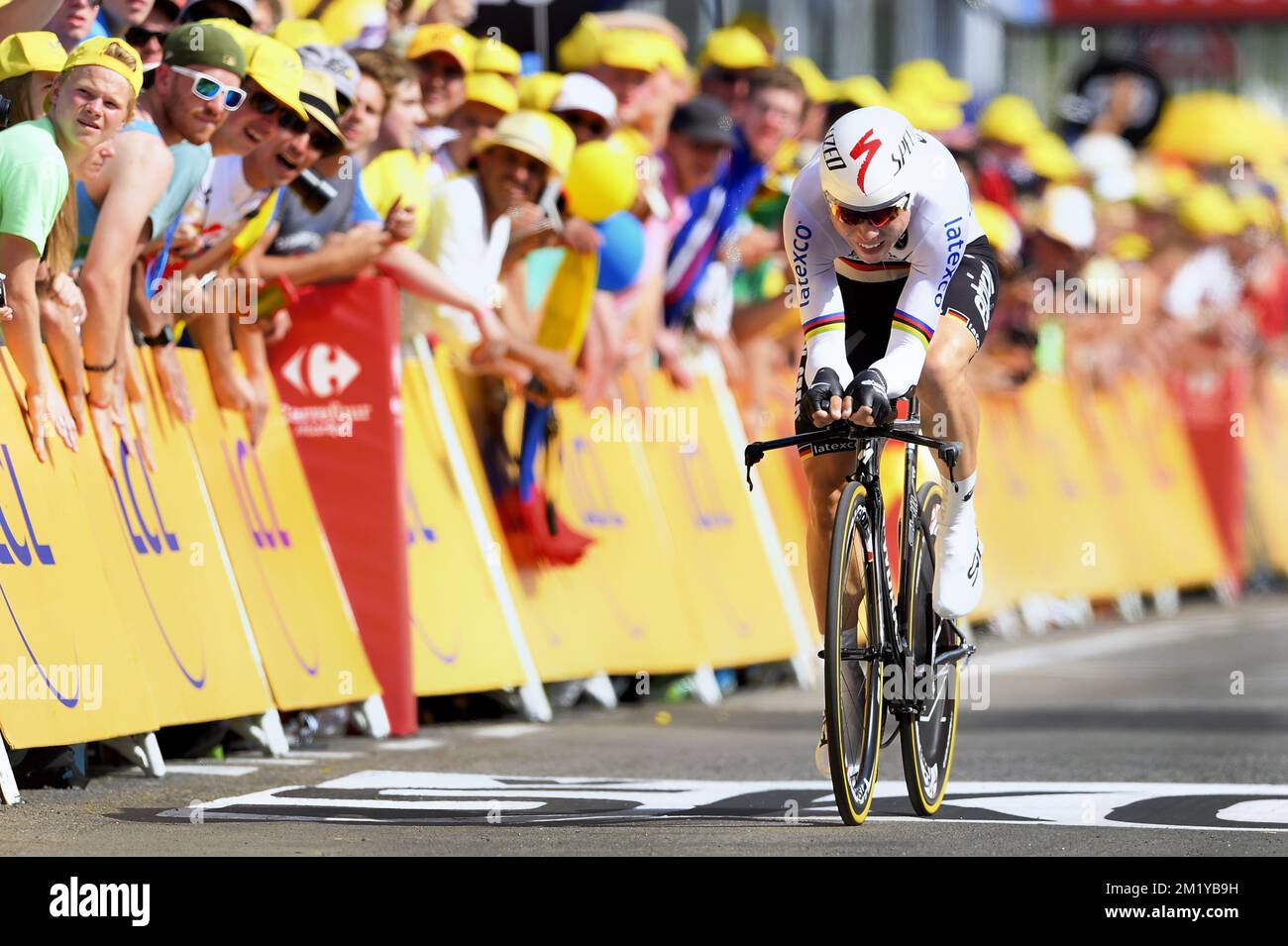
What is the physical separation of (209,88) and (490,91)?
319 cm

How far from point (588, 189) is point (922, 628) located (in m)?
4.84

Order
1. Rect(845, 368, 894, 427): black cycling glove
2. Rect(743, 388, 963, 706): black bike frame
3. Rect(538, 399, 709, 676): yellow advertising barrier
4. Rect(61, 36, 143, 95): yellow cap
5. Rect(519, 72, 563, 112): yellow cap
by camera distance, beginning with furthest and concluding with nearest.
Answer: Rect(538, 399, 709, 676): yellow advertising barrier
Rect(519, 72, 563, 112): yellow cap
Rect(61, 36, 143, 95): yellow cap
Rect(743, 388, 963, 706): black bike frame
Rect(845, 368, 894, 427): black cycling glove

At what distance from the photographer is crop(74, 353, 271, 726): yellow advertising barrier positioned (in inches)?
357

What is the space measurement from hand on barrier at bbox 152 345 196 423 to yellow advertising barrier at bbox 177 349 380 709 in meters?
0.10

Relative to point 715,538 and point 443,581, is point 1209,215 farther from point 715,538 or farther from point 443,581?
point 443,581

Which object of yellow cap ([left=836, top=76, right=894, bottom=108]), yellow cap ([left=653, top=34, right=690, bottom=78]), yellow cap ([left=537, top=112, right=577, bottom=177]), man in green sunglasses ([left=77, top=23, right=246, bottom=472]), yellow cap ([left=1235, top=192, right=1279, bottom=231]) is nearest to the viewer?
man in green sunglasses ([left=77, top=23, right=246, bottom=472])

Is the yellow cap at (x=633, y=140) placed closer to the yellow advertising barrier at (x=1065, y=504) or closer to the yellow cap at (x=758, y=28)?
the yellow cap at (x=758, y=28)

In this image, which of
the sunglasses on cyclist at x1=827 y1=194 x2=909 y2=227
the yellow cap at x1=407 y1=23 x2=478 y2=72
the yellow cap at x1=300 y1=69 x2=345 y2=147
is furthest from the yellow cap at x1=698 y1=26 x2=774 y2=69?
the sunglasses on cyclist at x1=827 y1=194 x2=909 y2=227

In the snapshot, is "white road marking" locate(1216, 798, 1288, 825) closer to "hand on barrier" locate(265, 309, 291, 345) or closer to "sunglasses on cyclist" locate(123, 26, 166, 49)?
"hand on barrier" locate(265, 309, 291, 345)

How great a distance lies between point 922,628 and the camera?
26.8 feet

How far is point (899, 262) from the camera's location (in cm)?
805

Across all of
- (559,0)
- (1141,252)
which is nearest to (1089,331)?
(1141,252)

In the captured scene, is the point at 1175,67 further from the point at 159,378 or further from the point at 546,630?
the point at 159,378

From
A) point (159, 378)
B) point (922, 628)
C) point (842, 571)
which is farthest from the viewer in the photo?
point (159, 378)
